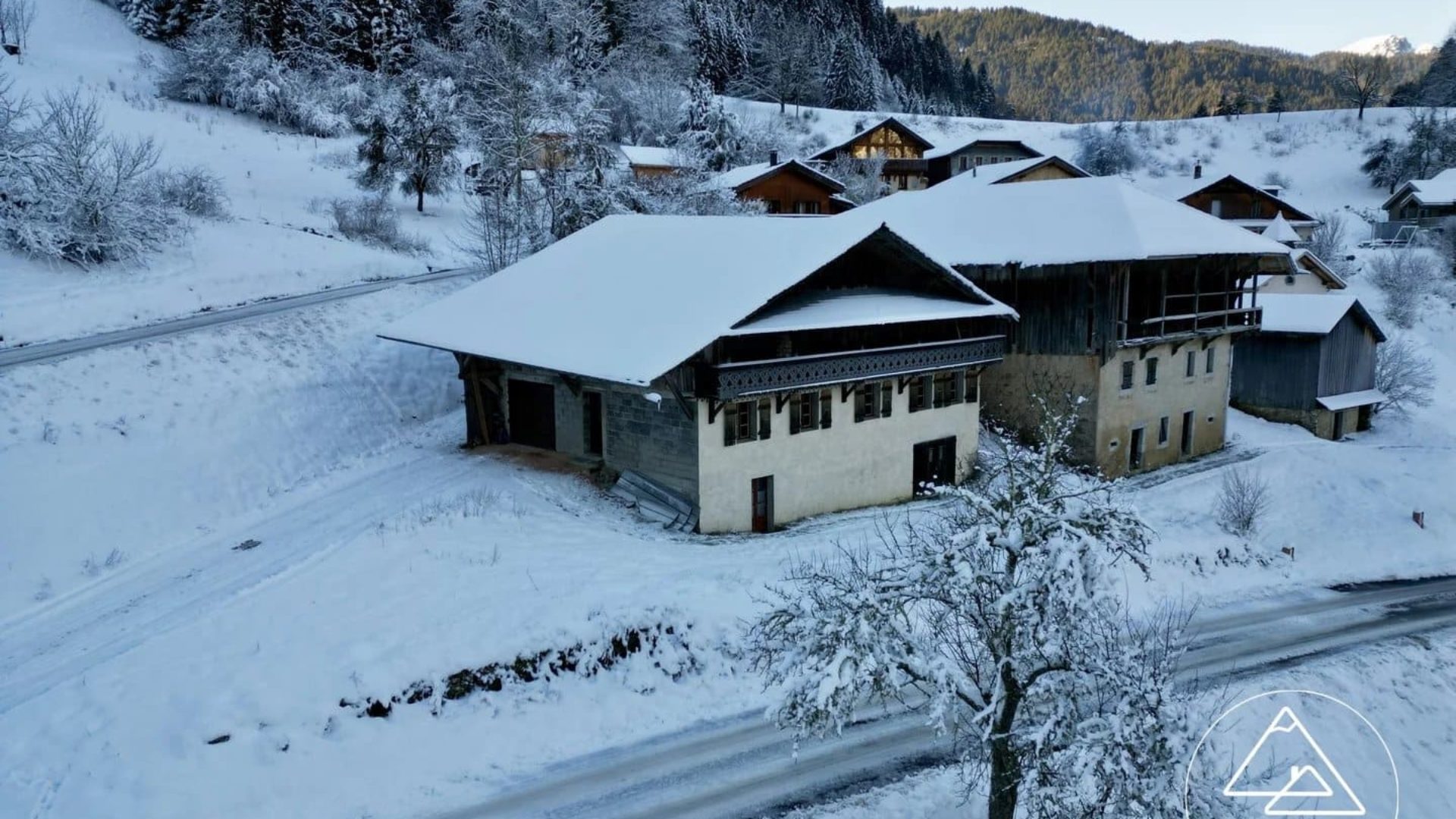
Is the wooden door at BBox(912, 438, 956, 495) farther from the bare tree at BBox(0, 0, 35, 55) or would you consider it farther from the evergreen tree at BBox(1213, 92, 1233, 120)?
the evergreen tree at BBox(1213, 92, 1233, 120)

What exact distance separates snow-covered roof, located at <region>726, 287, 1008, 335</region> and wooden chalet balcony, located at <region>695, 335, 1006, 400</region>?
2.47ft

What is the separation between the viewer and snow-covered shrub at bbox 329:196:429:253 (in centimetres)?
4453

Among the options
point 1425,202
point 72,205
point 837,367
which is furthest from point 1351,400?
point 72,205

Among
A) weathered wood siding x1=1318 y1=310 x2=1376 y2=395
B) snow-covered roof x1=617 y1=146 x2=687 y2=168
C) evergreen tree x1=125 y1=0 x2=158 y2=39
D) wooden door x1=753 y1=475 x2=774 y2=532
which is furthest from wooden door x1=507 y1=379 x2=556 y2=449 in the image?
evergreen tree x1=125 y1=0 x2=158 y2=39

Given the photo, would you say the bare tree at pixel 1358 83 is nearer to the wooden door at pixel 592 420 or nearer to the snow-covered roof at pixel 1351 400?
the snow-covered roof at pixel 1351 400

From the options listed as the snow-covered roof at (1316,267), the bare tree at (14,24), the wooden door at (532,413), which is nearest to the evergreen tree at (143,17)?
the bare tree at (14,24)

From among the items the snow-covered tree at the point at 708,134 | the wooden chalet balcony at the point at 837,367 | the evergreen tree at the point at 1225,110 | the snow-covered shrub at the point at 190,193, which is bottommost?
the wooden chalet balcony at the point at 837,367

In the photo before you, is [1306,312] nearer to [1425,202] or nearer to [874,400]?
[874,400]

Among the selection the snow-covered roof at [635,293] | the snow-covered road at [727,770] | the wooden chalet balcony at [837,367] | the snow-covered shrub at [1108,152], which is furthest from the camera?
the snow-covered shrub at [1108,152]

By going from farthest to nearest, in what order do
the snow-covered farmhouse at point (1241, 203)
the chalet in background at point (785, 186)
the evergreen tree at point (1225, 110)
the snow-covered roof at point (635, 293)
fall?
the evergreen tree at point (1225, 110), the snow-covered farmhouse at point (1241, 203), the chalet in background at point (785, 186), the snow-covered roof at point (635, 293)

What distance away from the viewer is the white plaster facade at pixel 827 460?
2217cm

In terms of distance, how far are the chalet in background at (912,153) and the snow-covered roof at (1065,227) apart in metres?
39.9

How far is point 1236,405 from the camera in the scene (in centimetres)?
4034

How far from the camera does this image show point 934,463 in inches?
1082
